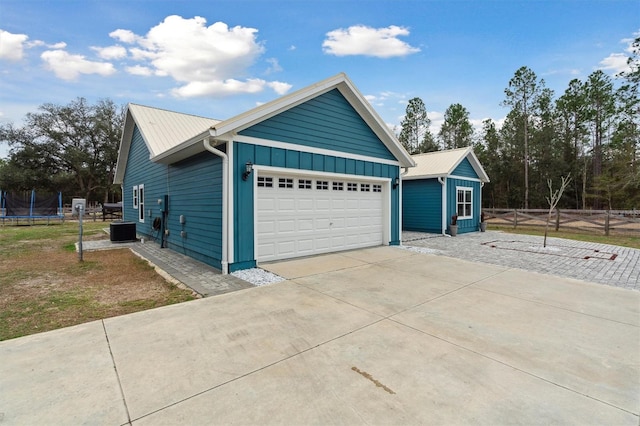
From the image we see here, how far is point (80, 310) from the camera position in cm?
414

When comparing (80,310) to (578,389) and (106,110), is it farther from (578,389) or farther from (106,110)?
(106,110)

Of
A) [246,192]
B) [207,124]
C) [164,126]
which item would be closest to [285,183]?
[246,192]

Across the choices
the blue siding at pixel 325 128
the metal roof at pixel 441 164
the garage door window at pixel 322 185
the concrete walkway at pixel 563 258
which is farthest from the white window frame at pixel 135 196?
the metal roof at pixel 441 164

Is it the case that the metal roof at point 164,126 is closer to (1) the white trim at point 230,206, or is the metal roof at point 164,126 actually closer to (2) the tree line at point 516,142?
(1) the white trim at point 230,206

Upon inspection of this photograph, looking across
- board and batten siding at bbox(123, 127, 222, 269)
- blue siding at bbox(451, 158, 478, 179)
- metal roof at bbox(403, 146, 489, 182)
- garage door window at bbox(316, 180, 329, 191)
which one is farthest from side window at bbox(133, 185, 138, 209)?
blue siding at bbox(451, 158, 478, 179)

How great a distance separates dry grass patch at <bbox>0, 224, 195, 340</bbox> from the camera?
386cm

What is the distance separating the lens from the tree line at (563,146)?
22.8 meters

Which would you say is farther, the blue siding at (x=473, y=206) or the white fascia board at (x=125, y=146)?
the blue siding at (x=473, y=206)

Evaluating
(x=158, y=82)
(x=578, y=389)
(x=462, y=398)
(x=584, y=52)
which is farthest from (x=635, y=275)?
(x=158, y=82)

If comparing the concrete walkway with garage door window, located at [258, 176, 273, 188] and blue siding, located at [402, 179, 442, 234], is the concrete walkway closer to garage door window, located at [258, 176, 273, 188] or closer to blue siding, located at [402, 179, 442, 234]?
blue siding, located at [402, 179, 442, 234]

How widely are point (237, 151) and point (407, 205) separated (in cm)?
1076

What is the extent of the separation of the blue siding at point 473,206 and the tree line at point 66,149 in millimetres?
34521

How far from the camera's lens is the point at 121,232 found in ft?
36.4

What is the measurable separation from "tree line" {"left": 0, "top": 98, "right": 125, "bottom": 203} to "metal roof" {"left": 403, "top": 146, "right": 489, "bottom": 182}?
108 ft
